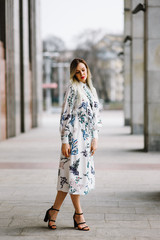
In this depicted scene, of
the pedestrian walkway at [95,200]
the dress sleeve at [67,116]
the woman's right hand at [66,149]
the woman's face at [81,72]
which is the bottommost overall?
the pedestrian walkway at [95,200]

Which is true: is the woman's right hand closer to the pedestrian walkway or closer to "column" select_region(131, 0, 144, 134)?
the pedestrian walkway

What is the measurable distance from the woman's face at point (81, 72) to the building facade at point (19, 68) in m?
12.0

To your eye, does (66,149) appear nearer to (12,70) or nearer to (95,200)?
(95,200)

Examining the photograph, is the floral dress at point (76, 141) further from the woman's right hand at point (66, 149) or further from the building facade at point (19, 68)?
the building facade at point (19, 68)

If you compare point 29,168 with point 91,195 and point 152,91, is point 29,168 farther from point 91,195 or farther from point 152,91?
point 152,91

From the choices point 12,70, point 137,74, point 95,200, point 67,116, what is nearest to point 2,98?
point 12,70

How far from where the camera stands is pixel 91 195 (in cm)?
655

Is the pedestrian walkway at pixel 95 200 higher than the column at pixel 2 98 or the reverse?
the reverse

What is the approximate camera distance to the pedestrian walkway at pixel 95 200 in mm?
4703

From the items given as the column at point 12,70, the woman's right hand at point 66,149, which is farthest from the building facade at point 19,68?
the woman's right hand at point 66,149

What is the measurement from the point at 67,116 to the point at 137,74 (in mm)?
14977

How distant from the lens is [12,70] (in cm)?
1823

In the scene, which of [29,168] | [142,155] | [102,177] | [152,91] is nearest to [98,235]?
[102,177]

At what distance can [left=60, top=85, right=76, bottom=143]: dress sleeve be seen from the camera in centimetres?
472
